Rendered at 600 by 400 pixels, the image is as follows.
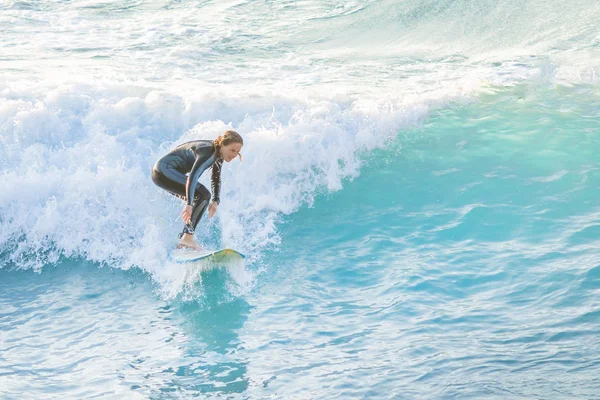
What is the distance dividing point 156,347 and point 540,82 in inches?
329

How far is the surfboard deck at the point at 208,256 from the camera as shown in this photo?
7.19 m

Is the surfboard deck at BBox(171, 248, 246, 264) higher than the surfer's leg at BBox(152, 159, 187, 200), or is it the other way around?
the surfer's leg at BBox(152, 159, 187, 200)

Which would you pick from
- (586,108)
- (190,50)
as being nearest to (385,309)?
(586,108)

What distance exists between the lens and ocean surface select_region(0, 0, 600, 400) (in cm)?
575

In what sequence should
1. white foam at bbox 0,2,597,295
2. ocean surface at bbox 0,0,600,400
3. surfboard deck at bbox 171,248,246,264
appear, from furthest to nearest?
1. white foam at bbox 0,2,597,295
2. surfboard deck at bbox 171,248,246,264
3. ocean surface at bbox 0,0,600,400

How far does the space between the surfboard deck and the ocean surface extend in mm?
122

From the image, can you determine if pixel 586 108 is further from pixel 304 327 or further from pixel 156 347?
pixel 156 347

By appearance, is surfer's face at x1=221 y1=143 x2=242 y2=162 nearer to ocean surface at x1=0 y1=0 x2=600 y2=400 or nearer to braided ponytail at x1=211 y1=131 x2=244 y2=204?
braided ponytail at x1=211 y1=131 x2=244 y2=204

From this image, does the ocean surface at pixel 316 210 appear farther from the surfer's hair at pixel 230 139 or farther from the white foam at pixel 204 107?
the surfer's hair at pixel 230 139

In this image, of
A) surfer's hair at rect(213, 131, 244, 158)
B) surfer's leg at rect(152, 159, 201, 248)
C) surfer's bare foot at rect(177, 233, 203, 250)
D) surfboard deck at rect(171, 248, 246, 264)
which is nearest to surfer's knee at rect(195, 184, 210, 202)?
surfer's leg at rect(152, 159, 201, 248)

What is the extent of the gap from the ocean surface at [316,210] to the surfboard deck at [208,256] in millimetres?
122

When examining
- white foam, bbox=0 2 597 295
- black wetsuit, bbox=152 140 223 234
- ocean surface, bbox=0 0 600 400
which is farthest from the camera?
white foam, bbox=0 2 597 295

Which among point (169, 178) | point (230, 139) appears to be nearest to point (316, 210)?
point (169, 178)

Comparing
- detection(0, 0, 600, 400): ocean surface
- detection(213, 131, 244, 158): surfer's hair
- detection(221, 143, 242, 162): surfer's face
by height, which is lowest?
detection(0, 0, 600, 400): ocean surface
